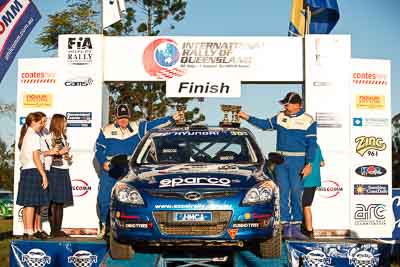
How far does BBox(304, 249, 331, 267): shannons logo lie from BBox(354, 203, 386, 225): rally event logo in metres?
3.99

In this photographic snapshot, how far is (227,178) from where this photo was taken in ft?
19.8

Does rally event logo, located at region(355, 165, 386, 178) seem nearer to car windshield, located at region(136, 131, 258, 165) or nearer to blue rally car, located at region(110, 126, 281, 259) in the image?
car windshield, located at region(136, 131, 258, 165)

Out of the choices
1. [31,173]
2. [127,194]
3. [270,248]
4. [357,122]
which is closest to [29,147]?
[31,173]

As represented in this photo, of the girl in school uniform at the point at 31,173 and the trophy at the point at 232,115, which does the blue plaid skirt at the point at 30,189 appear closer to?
the girl in school uniform at the point at 31,173

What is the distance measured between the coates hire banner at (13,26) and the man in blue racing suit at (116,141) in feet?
7.77

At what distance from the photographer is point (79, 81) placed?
10.4m

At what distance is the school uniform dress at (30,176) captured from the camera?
783 cm

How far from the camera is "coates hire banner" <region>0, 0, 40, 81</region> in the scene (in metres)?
10.1

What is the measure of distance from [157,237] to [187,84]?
5026 mm

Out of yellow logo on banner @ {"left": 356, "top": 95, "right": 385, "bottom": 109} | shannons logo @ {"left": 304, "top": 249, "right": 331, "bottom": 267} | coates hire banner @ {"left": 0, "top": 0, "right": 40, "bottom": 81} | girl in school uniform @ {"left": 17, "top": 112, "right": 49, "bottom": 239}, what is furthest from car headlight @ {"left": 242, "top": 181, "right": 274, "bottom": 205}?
coates hire banner @ {"left": 0, "top": 0, "right": 40, "bottom": 81}

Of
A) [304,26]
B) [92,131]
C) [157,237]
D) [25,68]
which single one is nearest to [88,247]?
[157,237]

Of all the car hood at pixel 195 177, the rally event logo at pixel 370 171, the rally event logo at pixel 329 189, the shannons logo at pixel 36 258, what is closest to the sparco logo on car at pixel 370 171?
the rally event logo at pixel 370 171

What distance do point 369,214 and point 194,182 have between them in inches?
212

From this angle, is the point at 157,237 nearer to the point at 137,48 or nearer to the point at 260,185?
the point at 260,185
